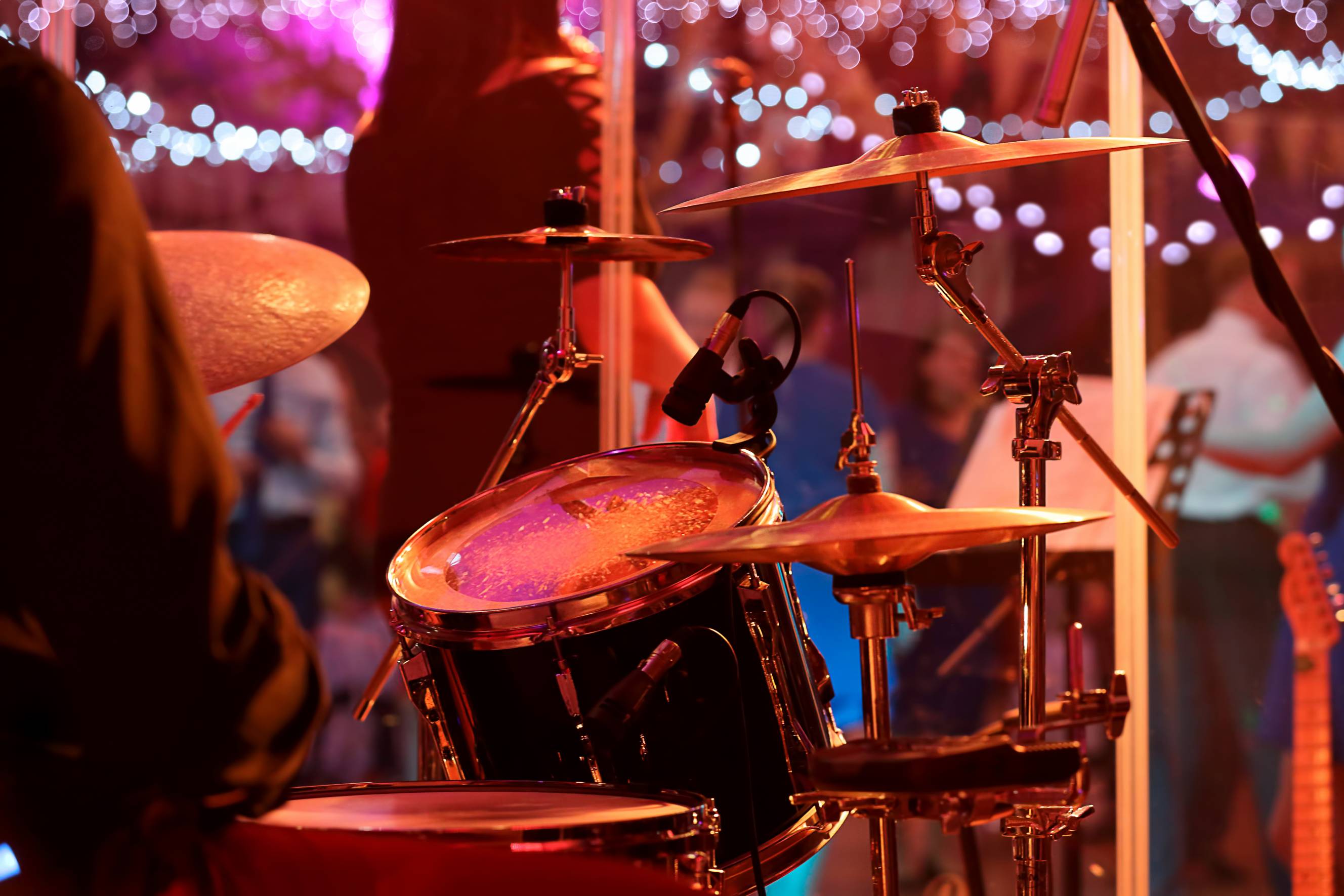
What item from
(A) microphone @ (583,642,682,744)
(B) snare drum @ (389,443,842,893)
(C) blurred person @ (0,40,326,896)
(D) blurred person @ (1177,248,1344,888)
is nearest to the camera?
(C) blurred person @ (0,40,326,896)

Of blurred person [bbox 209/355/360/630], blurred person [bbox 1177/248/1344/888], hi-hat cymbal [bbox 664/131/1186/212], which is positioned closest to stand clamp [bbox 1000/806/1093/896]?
hi-hat cymbal [bbox 664/131/1186/212]

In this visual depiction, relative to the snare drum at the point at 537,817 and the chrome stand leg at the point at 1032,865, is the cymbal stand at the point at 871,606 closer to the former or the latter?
the snare drum at the point at 537,817

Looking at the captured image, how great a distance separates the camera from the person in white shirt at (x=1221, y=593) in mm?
2264

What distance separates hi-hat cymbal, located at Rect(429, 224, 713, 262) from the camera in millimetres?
1829

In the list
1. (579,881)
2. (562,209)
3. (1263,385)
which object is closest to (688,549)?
(579,881)

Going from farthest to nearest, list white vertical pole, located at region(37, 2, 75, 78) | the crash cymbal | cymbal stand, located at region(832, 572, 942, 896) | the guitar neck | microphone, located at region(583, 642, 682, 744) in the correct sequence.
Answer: white vertical pole, located at region(37, 2, 75, 78) → the guitar neck → the crash cymbal → microphone, located at region(583, 642, 682, 744) → cymbal stand, located at region(832, 572, 942, 896)

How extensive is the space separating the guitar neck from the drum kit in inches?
35.1

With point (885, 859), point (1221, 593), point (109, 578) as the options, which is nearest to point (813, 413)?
point (1221, 593)

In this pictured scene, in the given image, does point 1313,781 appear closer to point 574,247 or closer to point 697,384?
point 697,384

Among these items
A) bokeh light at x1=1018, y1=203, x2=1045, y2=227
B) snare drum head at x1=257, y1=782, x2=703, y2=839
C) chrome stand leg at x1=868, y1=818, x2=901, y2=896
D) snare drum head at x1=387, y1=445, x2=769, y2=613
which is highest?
bokeh light at x1=1018, y1=203, x2=1045, y2=227

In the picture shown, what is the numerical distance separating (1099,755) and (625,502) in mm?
1243

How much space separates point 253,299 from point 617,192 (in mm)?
946

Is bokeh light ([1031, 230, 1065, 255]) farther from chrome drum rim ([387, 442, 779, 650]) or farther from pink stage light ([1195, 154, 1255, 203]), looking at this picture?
chrome drum rim ([387, 442, 779, 650])

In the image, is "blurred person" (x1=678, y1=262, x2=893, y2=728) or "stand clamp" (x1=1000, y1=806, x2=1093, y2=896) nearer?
"stand clamp" (x1=1000, y1=806, x2=1093, y2=896)
